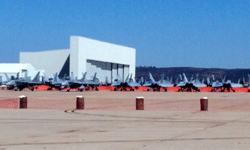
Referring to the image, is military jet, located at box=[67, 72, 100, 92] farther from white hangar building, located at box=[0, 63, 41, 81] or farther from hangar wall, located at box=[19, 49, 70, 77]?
white hangar building, located at box=[0, 63, 41, 81]

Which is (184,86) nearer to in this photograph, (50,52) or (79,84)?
(79,84)

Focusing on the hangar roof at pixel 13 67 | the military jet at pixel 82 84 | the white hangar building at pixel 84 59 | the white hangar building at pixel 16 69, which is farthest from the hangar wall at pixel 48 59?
the military jet at pixel 82 84

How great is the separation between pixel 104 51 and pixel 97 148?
109 metres

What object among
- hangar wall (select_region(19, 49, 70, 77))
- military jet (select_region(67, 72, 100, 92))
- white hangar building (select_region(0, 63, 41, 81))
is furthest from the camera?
hangar wall (select_region(19, 49, 70, 77))

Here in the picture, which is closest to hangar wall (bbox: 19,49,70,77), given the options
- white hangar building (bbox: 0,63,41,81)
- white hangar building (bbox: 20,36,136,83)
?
white hangar building (bbox: 20,36,136,83)

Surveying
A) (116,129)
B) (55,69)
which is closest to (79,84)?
(55,69)

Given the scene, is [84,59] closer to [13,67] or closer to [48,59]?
[48,59]

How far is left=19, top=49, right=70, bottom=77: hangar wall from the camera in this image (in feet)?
365

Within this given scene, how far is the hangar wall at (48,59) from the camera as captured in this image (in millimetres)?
111275

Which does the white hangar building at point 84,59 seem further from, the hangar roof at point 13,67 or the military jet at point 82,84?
the military jet at point 82,84

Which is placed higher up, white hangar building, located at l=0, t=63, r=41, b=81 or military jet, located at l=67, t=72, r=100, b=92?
white hangar building, located at l=0, t=63, r=41, b=81

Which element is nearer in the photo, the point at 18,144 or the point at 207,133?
the point at 18,144

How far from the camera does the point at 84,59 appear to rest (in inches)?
4186

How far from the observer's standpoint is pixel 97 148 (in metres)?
9.13
